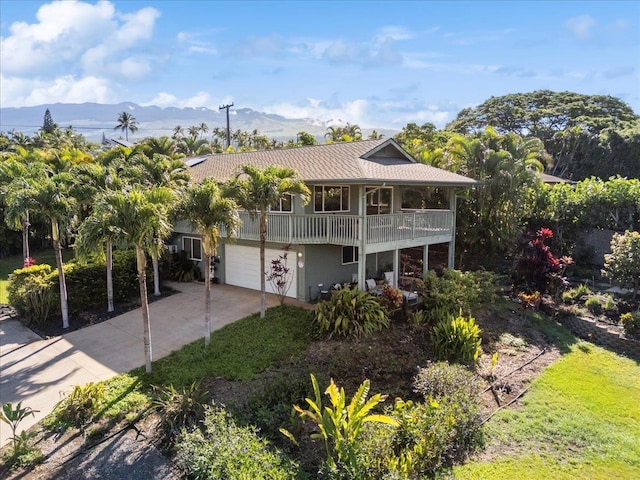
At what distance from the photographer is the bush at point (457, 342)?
11133mm


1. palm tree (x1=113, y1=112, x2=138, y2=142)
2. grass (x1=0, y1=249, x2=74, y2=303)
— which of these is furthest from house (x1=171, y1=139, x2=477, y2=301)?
palm tree (x1=113, y1=112, x2=138, y2=142)

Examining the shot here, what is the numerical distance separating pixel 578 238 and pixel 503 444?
14365 millimetres

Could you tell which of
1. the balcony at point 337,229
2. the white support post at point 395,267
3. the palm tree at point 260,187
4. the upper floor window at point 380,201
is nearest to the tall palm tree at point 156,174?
the palm tree at point 260,187

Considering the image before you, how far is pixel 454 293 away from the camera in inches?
524

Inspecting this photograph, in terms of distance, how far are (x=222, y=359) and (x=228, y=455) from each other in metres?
4.32

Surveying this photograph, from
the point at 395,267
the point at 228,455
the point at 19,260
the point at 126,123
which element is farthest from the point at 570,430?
the point at 126,123

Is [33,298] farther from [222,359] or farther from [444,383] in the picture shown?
[444,383]

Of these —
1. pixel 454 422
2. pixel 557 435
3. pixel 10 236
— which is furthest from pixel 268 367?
pixel 10 236

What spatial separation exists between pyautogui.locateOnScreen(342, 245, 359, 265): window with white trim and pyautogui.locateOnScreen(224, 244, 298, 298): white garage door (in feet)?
6.91

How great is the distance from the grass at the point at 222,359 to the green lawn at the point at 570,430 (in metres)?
→ 5.40

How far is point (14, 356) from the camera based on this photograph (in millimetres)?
11289

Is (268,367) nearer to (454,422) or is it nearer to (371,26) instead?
(454,422)

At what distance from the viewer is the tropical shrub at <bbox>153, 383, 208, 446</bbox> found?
305 inches

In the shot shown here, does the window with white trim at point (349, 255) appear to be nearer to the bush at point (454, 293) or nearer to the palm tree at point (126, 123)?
the bush at point (454, 293)
